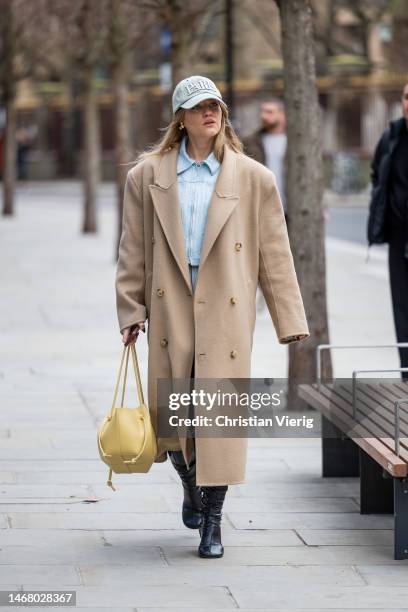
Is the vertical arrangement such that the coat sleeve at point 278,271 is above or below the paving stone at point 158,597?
above

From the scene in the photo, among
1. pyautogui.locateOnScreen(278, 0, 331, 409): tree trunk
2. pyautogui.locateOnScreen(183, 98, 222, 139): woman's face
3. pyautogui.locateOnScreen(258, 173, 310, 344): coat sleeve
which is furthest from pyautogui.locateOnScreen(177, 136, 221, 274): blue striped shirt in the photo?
pyautogui.locateOnScreen(278, 0, 331, 409): tree trunk

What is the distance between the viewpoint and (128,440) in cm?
584

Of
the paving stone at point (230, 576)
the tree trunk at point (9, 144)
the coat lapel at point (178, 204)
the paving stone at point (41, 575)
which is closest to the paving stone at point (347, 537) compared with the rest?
the paving stone at point (230, 576)

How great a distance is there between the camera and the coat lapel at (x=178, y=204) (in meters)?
5.95

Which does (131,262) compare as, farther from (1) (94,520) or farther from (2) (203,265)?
(1) (94,520)

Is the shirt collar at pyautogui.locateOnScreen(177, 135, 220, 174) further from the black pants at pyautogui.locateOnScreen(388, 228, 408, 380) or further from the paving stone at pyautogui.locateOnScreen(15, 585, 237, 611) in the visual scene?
the black pants at pyautogui.locateOnScreen(388, 228, 408, 380)

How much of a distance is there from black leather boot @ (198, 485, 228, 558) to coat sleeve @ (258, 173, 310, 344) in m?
0.66

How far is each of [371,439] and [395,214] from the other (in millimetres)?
2765

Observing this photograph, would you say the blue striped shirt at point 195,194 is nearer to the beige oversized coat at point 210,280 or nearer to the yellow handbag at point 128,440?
the beige oversized coat at point 210,280

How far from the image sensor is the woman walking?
19.5ft

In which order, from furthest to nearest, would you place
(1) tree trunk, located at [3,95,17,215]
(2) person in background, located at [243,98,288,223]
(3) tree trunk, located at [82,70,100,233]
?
(1) tree trunk, located at [3,95,17,215]
(3) tree trunk, located at [82,70,100,233]
(2) person in background, located at [243,98,288,223]

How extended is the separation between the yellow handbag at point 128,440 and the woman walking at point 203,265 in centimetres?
15

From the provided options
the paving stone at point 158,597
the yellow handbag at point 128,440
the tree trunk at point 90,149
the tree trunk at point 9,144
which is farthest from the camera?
the tree trunk at point 9,144

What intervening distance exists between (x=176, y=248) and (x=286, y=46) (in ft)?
12.0
